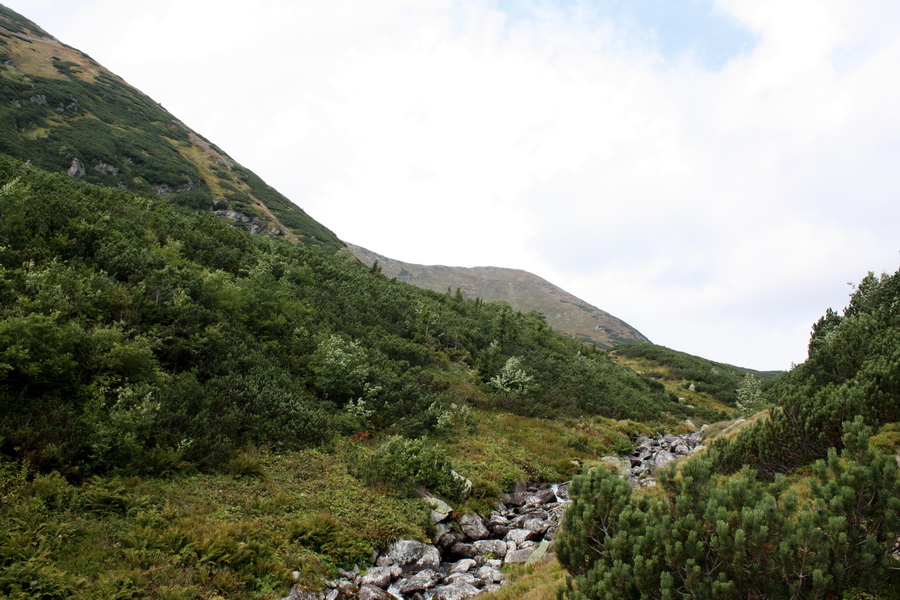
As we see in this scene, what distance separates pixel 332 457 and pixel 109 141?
5417 cm

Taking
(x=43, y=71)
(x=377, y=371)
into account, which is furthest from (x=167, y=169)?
(x=377, y=371)

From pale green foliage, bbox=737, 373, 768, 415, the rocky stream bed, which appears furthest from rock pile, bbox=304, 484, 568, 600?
pale green foliage, bbox=737, 373, 768, 415

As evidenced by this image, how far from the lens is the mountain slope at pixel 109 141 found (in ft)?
133

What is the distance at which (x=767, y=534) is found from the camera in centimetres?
432

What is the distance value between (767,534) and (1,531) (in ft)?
29.6

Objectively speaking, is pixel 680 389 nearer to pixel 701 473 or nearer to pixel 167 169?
pixel 701 473

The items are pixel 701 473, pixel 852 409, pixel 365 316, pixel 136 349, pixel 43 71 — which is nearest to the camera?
pixel 701 473

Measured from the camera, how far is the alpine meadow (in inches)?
185

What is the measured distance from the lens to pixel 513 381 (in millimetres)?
21219

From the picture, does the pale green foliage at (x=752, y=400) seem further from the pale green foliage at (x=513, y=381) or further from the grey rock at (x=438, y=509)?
the grey rock at (x=438, y=509)

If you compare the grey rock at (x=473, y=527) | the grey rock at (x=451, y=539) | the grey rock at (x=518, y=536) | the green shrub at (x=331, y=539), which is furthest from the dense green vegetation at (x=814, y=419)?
the green shrub at (x=331, y=539)

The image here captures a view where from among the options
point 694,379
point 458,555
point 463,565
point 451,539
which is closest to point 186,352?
point 451,539

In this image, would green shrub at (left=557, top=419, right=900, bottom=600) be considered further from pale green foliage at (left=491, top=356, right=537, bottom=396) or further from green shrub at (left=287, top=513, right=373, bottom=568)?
pale green foliage at (left=491, top=356, right=537, bottom=396)

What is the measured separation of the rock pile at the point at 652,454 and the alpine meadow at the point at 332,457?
7.7 inches
